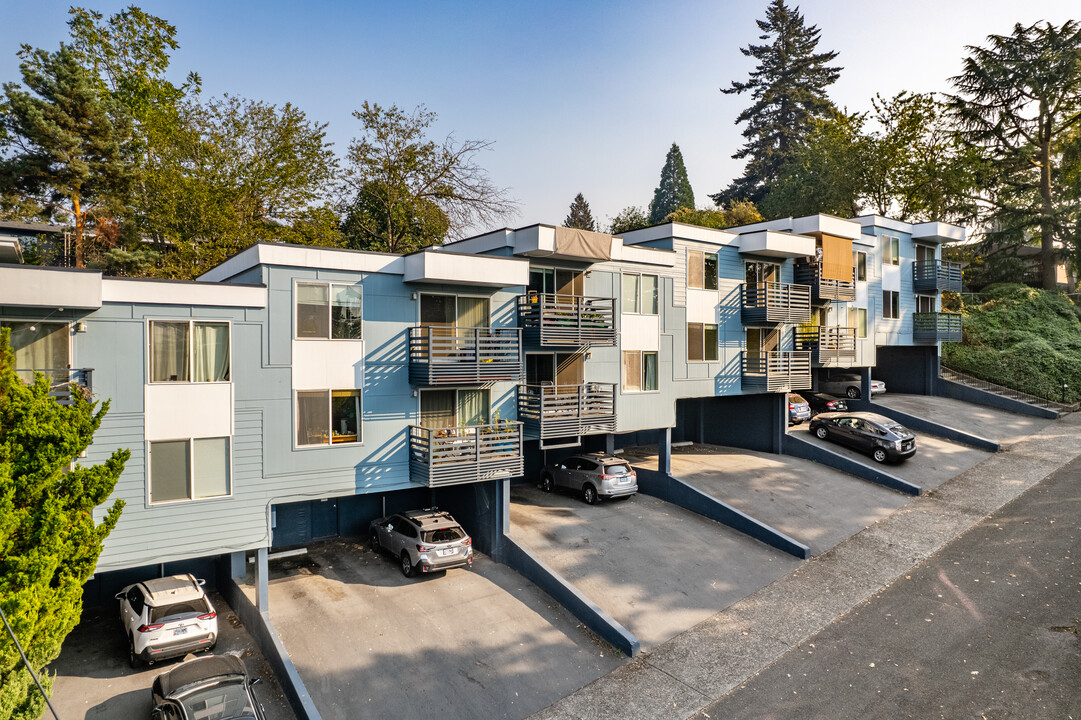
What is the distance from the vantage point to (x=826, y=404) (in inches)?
1273

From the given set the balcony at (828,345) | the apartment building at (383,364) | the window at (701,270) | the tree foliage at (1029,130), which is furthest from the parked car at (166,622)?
the tree foliage at (1029,130)

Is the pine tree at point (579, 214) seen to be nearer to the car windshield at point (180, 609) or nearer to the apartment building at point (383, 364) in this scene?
the apartment building at point (383, 364)

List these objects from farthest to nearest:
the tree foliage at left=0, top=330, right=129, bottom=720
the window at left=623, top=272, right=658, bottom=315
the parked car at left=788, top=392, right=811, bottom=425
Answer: the parked car at left=788, top=392, right=811, bottom=425 < the window at left=623, top=272, right=658, bottom=315 < the tree foliage at left=0, top=330, right=129, bottom=720

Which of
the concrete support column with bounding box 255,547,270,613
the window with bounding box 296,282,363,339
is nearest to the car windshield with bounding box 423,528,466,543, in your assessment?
the concrete support column with bounding box 255,547,270,613

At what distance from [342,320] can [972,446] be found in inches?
1096

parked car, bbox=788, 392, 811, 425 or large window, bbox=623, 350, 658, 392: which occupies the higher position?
large window, bbox=623, 350, 658, 392

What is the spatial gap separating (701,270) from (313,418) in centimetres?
1638

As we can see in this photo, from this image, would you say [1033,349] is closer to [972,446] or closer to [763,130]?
[972,446]

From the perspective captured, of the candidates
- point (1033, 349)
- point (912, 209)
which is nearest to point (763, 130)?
point (912, 209)

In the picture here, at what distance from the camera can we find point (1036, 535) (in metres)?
19.1

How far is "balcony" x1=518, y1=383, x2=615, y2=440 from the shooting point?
64.3 ft

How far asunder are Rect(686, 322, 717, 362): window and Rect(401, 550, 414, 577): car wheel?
13.4 metres

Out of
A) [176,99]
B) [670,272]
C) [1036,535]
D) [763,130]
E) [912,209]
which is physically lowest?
[1036,535]

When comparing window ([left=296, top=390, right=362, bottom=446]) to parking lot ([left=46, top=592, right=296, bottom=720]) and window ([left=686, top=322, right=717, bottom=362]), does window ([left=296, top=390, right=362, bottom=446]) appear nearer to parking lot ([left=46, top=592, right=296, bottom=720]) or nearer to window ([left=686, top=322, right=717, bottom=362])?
parking lot ([left=46, top=592, right=296, bottom=720])
